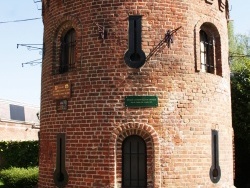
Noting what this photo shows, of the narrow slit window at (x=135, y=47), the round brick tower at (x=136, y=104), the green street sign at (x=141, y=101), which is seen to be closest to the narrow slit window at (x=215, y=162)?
the round brick tower at (x=136, y=104)

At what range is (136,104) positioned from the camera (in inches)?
357

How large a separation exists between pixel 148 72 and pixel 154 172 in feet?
8.44

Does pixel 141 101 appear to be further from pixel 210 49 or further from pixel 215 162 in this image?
pixel 210 49

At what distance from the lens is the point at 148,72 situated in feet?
30.4

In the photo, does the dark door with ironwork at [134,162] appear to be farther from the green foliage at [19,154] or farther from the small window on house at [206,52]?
the green foliage at [19,154]

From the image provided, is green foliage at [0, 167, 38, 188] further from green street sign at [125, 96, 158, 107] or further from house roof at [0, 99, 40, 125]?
house roof at [0, 99, 40, 125]

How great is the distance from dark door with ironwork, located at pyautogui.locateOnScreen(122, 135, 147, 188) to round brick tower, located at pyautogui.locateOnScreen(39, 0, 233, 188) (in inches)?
1.0

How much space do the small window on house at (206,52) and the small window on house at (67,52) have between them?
3.82 metres

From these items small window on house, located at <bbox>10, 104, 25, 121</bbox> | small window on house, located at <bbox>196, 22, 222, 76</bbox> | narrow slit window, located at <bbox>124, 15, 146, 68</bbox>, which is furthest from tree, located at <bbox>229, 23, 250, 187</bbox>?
small window on house, located at <bbox>10, 104, 25, 121</bbox>

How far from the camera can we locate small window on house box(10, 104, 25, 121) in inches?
1399

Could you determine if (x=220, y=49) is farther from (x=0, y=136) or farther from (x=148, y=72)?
(x=0, y=136)

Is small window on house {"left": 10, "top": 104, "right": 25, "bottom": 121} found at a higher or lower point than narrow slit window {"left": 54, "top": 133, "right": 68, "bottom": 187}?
higher

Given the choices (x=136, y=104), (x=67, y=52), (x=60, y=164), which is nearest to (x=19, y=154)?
(x=60, y=164)

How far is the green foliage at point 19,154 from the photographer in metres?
21.9
